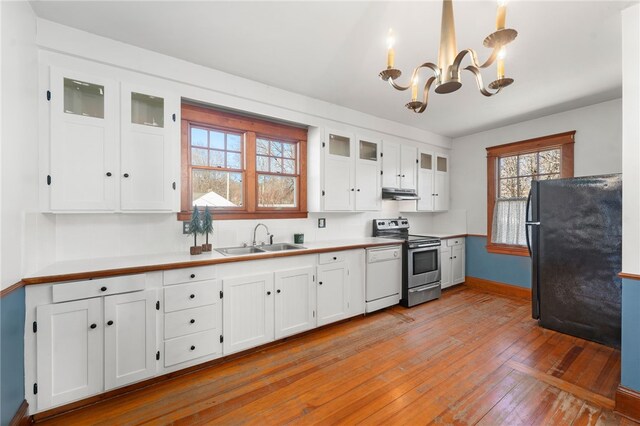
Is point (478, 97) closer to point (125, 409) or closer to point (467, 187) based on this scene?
point (467, 187)

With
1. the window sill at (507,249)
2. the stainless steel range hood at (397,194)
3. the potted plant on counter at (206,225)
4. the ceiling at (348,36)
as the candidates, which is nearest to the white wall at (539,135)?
the window sill at (507,249)

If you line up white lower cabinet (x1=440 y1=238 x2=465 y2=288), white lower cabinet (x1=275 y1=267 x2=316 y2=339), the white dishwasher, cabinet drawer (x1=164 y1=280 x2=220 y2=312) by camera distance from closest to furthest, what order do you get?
cabinet drawer (x1=164 y1=280 x2=220 y2=312) < white lower cabinet (x1=275 y1=267 x2=316 y2=339) < the white dishwasher < white lower cabinet (x1=440 y1=238 x2=465 y2=288)

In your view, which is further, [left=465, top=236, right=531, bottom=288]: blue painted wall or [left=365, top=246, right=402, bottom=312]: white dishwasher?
[left=465, top=236, right=531, bottom=288]: blue painted wall

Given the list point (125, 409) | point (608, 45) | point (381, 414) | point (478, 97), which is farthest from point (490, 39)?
point (125, 409)

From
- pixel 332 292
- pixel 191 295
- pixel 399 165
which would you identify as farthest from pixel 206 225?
pixel 399 165

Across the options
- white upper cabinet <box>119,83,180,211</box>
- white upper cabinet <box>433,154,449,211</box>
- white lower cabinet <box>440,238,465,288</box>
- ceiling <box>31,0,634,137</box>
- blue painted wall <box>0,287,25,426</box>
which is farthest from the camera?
white upper cabinet <box>433,154,449,211</box>

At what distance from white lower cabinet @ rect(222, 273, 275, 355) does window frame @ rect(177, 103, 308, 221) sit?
82cm

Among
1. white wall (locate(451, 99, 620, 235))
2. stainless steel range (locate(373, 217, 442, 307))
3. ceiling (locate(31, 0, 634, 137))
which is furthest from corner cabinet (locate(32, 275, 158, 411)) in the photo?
white wall (locate(451, 99, 620, 235))

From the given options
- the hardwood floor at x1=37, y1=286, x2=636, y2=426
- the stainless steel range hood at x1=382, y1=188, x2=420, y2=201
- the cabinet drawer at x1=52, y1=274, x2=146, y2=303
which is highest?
the stainless steel range hood at x1=382, y1=188, x2=420, y2=201

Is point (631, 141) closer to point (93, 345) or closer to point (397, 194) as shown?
point (397, 194)

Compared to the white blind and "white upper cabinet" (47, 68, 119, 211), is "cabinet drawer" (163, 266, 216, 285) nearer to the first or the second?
"white upper cabinet" (47, 68, 119, 211)

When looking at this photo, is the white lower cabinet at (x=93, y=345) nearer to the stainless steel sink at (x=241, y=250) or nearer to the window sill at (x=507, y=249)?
the stainless steel sink at (x=241, y=250)

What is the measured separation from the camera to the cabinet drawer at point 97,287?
1721mm

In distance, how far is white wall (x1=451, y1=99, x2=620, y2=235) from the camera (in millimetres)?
3328
